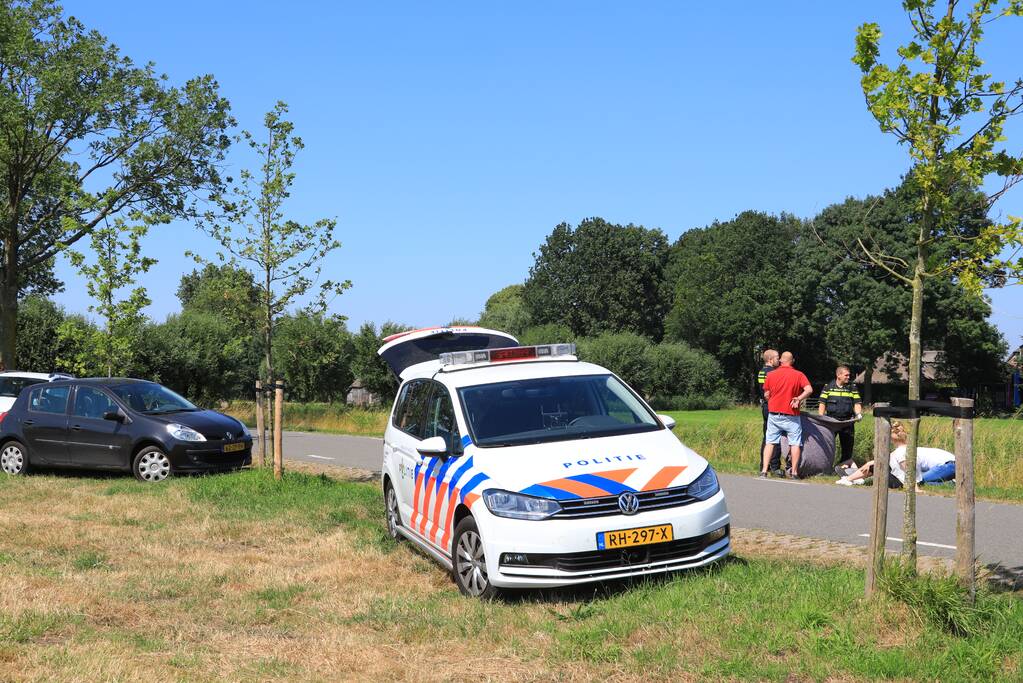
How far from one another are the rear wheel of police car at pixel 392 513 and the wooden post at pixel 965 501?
5367 mm

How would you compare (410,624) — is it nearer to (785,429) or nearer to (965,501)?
(965,501)

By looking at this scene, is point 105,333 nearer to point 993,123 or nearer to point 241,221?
point 241,221

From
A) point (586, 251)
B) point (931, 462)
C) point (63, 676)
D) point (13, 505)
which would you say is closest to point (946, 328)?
point (586, 251)

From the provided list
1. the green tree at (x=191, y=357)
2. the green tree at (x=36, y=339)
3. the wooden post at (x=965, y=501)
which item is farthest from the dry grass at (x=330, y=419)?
the wooden post at (x=965, y=501)

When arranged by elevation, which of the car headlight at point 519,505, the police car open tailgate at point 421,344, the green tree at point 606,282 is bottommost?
the car headlight at point 519,505

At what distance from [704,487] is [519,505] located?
142cm

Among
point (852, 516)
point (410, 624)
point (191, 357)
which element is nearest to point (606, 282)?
point (191, 357)

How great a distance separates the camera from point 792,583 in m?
6.42

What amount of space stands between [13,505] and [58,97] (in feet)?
51.3

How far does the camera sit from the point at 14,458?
53.0 feet

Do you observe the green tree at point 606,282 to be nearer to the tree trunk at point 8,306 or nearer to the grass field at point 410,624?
the tree trunk at point 8,306

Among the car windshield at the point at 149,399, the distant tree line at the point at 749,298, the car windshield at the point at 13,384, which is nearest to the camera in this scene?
the car windshield at the point at 149,399

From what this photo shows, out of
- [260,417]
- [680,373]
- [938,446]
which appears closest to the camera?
[260,417]

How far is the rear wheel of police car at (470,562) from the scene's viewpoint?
7.22 meters
